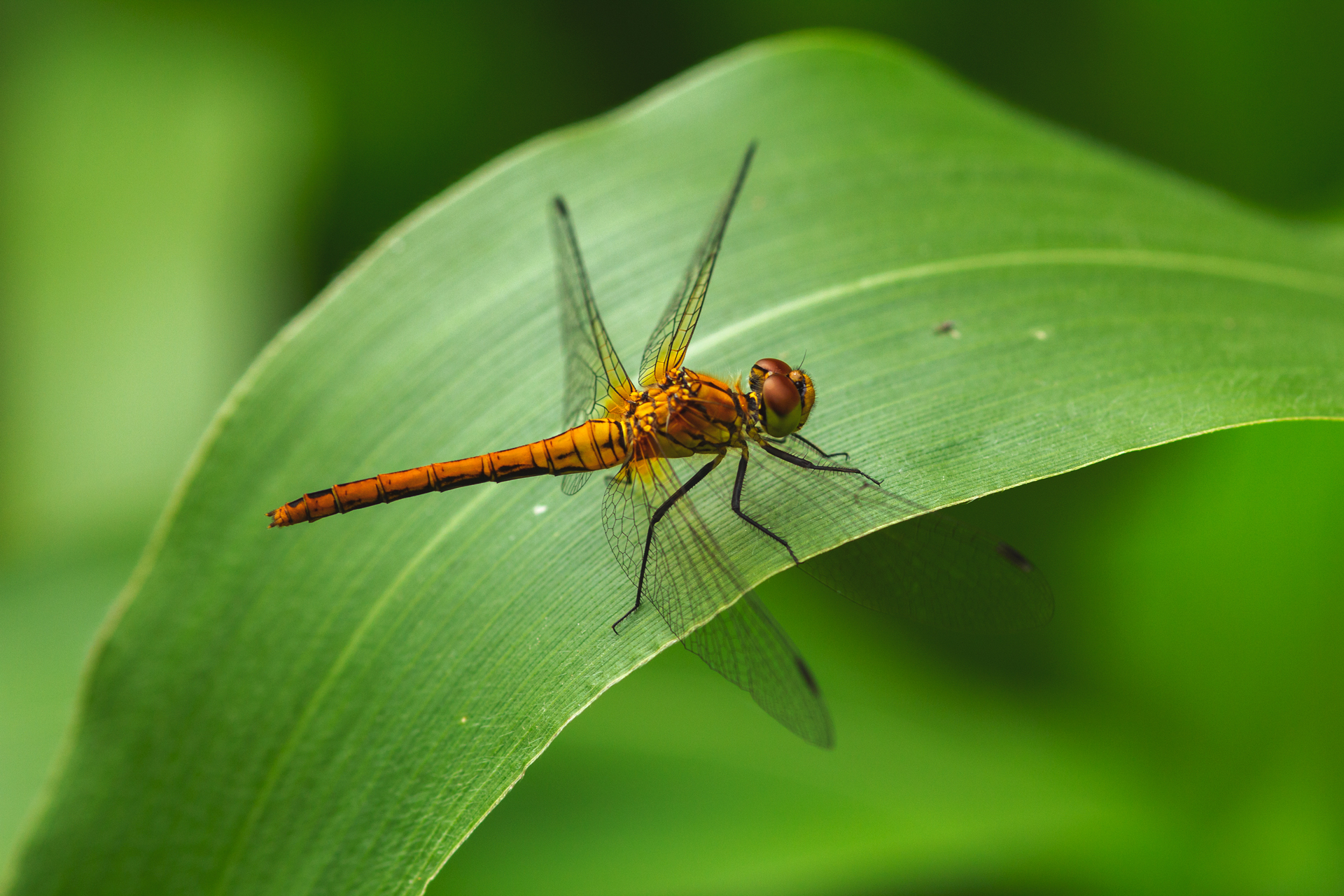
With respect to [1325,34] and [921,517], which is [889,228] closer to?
[921,517]

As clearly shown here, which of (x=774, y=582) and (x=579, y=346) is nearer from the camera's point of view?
(x=579, y=346)

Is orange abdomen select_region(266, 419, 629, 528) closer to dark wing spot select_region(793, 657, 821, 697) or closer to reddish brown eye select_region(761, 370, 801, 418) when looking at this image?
reddish brown eye select_region(761, 370, 801, 418)

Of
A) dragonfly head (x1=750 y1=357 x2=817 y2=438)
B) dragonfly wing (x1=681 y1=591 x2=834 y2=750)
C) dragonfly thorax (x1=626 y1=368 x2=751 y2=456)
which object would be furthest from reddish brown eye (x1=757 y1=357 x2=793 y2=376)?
dragonfly wing (x1=681 y1=591 x2=834 y2=750)

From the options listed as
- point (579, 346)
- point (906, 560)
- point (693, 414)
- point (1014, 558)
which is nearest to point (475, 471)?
point (579, 346)

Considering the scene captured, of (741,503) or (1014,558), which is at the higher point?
(741,503)

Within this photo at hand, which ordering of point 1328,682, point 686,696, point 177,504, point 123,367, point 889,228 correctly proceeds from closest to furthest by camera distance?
point 177,504 → point 889,228 → point 1328,682 → point 686,696 → point 123,367

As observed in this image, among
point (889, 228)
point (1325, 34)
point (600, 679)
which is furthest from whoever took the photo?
point (1325, 34)

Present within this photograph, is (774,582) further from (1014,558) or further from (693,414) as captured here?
(1014,558)

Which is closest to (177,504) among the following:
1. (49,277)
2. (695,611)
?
(695,611)
